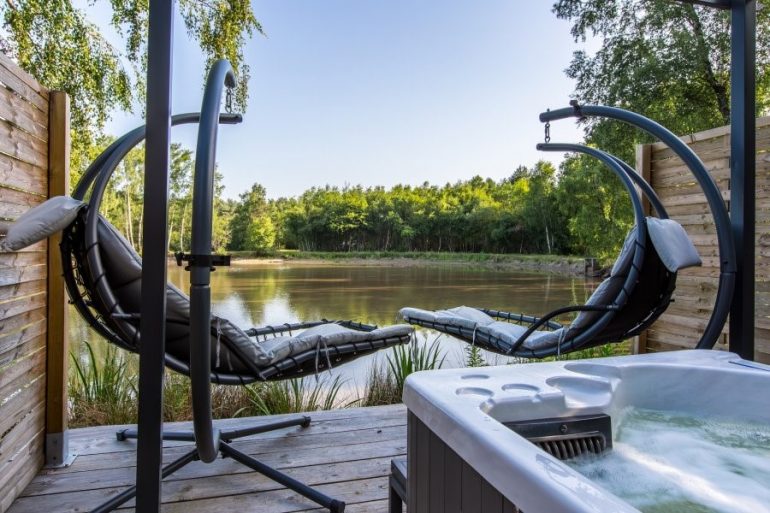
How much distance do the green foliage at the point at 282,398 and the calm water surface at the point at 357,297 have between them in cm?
61

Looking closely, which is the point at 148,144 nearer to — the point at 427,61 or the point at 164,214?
the point at 164,214

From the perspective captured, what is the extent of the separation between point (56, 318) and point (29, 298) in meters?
0.17

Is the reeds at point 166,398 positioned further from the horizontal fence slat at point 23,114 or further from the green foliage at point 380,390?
the horizontal fence slat at point 23,114

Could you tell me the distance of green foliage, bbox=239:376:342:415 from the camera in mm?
2605

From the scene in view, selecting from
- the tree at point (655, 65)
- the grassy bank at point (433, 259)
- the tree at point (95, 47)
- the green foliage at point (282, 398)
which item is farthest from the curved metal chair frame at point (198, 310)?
the grassy bank at point (433, 259)

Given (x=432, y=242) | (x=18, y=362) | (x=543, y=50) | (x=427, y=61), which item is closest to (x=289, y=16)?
(x=543, y=50)

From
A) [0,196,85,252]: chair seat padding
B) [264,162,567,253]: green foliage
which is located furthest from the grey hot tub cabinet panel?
[264,162,567,253]: green foliage

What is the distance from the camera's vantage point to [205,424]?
1216 millimetres

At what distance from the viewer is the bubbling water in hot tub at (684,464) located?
3.48 feet

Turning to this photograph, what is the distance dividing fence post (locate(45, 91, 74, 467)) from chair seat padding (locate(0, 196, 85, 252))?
0.59 metres

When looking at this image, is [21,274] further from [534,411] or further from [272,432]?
[534,411]

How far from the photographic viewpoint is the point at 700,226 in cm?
299

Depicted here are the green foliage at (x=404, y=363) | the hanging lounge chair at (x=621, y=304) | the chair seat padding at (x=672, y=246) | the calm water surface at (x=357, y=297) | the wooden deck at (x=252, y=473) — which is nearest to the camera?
the wooden deck at (x=252, y=473)

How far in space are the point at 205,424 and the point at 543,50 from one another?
288 inches
